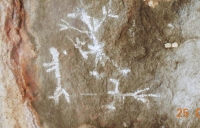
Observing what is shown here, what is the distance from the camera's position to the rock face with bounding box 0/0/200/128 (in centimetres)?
155

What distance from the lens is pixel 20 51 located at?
1.62 m

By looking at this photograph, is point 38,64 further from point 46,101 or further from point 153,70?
point 153,70

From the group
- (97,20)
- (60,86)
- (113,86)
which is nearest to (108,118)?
(113,86)

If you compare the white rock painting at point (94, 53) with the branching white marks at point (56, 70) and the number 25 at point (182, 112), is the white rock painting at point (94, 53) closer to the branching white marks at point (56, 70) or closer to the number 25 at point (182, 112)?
the branching white marks at point (56, 70)

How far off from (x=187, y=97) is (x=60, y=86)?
753mm

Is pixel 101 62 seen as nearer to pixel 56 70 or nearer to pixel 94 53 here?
pixel 94 53

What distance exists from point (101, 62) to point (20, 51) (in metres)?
0.49

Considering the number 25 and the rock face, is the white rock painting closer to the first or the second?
the rock face

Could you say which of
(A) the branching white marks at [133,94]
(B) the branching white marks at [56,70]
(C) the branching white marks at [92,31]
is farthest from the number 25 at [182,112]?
(B) the branching white marks at [56,70]

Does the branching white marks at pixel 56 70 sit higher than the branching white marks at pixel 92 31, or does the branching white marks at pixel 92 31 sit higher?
the branching white marks at pixel 92 31

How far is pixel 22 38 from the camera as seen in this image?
1604 millimetres

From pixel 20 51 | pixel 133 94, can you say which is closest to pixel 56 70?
pixel 20 51

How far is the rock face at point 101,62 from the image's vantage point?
1.55 meters

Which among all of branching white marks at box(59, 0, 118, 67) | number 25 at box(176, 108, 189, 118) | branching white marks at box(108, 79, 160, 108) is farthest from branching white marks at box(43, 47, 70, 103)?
number 25 at box(176, 108, 189, 118)
